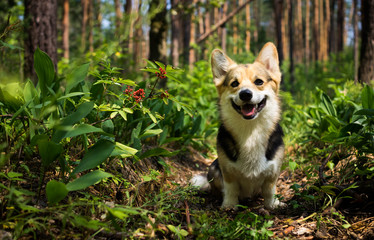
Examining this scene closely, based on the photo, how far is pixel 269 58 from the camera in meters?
3.27

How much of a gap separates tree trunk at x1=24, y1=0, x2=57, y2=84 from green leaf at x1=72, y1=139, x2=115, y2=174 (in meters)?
2.77

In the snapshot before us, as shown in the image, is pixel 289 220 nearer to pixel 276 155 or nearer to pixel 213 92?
pixel 276 155

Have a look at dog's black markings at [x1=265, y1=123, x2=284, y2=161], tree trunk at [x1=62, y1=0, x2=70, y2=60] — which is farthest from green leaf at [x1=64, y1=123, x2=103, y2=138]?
tree trunk at [x1=62, y1=0, x2=70, y2=60]

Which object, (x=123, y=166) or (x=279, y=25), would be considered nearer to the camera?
(x=123, y=166)

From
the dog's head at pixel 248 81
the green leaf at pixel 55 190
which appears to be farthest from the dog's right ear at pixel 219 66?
the green leaf at pixel 55 190

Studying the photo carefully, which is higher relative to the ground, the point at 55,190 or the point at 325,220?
Answer: the point at 55,190

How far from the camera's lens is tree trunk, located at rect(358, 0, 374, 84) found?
4809 mm

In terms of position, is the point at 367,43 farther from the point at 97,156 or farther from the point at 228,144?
the point at 97,156

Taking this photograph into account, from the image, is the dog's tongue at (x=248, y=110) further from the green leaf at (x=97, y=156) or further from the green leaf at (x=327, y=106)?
the green leaf at (x=327, y=106)

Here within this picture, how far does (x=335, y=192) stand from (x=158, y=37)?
461cm

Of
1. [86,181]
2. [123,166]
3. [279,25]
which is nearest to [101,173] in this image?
[86,181]

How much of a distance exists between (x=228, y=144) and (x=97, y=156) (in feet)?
4.53

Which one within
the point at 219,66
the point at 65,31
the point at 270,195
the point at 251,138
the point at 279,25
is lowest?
the point at 270,195

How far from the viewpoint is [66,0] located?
1350 cm
